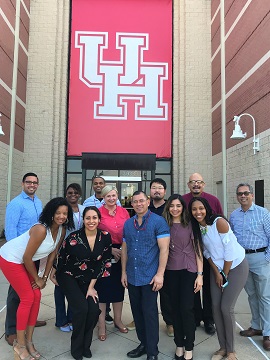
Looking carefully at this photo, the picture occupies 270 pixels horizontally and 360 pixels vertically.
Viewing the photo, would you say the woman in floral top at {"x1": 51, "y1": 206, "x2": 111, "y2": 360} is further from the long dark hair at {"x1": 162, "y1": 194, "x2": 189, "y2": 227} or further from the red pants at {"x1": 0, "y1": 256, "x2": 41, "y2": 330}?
the long dark hair at {"x1": 162, "y1": 194, "x2": 189, "y2": 227}

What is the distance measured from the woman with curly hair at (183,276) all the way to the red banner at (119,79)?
A: 9734 millimetres

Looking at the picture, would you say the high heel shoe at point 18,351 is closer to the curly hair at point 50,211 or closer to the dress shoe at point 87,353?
the dress shoe at point 87,353

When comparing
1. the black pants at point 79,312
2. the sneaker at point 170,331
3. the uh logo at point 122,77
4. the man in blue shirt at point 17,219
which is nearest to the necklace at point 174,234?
the black pants at point 79,312

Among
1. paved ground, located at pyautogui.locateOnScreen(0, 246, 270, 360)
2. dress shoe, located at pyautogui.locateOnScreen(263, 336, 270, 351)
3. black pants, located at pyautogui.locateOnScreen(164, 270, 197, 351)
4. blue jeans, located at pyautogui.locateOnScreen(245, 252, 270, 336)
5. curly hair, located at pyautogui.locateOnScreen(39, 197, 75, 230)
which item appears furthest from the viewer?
blue jeans, located at pyautogui.locateOnScreen(245, 252, 270, 336)

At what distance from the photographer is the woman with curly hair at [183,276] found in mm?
2859

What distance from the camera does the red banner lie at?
493 inches

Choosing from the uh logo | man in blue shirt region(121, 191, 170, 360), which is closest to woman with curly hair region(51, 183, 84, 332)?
man in blue shirt region(121, 191, 170, 360)

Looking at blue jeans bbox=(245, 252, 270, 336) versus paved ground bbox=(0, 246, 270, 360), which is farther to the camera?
blue jeans bbox=(245, 252, 270, 336)

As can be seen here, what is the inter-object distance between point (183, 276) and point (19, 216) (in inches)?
77.0

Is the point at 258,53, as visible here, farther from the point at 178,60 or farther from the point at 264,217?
the point at 264,217

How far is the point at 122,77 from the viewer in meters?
12.6

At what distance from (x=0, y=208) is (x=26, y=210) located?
8197 mm

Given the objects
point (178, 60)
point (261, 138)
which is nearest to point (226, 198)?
point (261, 138)

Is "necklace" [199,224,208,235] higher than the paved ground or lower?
higher
